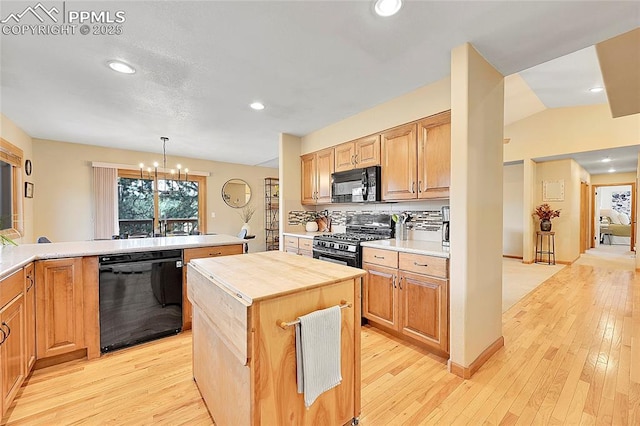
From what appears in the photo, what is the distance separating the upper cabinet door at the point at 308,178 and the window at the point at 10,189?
3.91 meters

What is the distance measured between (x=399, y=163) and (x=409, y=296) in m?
1.44

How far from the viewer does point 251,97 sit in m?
2.98

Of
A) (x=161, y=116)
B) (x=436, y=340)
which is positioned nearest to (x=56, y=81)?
(x=161, y=116)

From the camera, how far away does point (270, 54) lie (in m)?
2.15

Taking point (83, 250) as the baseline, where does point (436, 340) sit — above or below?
below

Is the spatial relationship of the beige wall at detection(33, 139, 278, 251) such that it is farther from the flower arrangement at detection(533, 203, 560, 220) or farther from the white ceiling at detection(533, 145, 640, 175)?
the white ceiling at detection(533, 145, 640, 175)

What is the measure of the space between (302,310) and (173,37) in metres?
2.06

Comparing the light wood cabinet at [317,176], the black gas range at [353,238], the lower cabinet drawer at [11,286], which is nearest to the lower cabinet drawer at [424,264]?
the black gas range at [353,238]

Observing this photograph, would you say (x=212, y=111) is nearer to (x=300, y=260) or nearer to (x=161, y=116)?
(x=161, y=116)

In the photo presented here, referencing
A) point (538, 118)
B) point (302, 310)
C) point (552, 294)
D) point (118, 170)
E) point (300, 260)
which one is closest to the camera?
point (302, 310)

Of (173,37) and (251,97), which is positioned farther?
(251,97)

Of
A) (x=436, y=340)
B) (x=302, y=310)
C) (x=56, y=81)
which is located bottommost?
(x=436, y=340)

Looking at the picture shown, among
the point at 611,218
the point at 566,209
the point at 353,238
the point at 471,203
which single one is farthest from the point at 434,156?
the point at 611,218

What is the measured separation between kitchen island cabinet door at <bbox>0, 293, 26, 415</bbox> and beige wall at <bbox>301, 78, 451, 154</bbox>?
346cm
